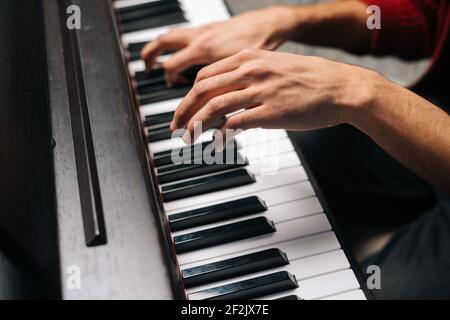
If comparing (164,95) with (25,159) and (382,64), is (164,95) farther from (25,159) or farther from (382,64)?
(382,64)

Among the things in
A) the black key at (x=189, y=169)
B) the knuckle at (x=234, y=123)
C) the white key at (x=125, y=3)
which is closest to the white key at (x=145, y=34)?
the white key at (x=125, y=3)

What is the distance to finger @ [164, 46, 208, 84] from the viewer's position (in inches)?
44.4

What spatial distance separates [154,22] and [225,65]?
1.75 feet

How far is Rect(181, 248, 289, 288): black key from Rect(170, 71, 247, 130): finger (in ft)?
0.84

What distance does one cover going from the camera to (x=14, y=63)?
2.92 ft

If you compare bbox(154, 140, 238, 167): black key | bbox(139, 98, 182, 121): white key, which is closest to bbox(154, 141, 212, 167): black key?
bbox(154, 140, 238, 167): black key

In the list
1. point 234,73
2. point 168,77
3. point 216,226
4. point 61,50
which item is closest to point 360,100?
point 234,73

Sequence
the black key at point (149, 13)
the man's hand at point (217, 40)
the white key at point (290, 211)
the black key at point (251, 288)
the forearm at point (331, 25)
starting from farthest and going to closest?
1. the black key at point (149, 13)
2. the forearm at point (331, 25)
3. the man's hand at point (217, 40)
4. the white key at point (290, 211)
5. the black key at point (251, 288)

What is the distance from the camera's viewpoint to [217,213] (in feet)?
3.00

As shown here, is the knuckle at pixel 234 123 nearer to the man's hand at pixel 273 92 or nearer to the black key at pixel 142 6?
the man's hand at pixel 273 92

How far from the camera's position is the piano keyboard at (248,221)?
835mm

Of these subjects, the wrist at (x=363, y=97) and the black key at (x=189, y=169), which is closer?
the wrist at (x=363, y=97)

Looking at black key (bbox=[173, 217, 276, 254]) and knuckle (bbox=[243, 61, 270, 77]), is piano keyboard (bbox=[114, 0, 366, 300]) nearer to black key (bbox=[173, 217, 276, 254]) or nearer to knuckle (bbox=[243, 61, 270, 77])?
black key (bbox=[173, 217, 276, 254])

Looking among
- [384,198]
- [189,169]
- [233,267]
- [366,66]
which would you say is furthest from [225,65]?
[366,66]
